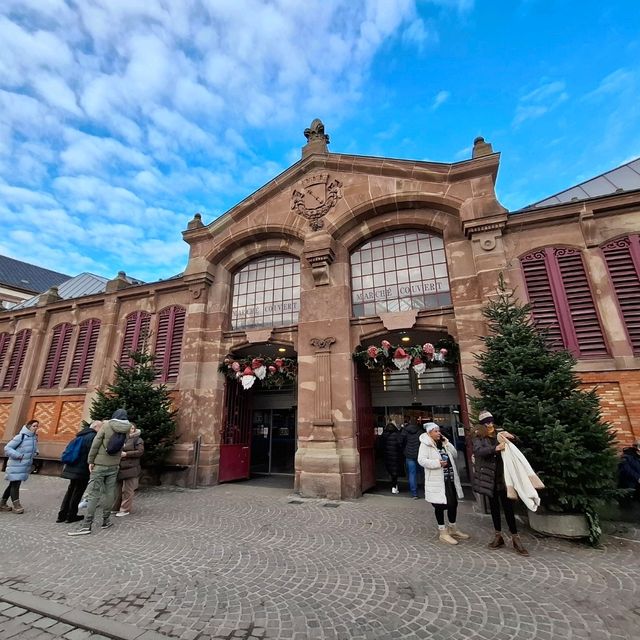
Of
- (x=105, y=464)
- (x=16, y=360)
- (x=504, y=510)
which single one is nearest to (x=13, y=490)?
(x=105, y=464)

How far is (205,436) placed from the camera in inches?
424

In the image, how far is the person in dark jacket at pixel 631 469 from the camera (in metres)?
6.21

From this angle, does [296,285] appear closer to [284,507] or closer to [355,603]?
[284,507]

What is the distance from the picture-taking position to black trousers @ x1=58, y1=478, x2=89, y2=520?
264 inches

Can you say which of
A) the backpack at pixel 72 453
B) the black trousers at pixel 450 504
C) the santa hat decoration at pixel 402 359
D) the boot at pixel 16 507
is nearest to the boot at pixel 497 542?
the black trousers at pixel 450 504

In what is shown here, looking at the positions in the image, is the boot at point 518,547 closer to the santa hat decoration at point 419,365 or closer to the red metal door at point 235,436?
the santa hat decoration at point 419,365

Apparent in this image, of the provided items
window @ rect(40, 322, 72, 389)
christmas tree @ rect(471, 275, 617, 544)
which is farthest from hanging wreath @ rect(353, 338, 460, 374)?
window @ rect(40, 322, 72, 389)

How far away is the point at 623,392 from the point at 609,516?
2561 millimetres

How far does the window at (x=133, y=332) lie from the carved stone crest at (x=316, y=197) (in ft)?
23.4

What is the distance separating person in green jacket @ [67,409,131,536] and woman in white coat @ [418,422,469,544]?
18.0ft

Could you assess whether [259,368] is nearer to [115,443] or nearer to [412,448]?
[115,443]

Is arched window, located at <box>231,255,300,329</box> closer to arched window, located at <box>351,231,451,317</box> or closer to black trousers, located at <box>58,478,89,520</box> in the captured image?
arched window, located at <box>351,231,451,317</box>

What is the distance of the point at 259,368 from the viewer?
10.6m

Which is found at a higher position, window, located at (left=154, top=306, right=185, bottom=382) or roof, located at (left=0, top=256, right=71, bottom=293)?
roof, located at (left=0, top=256, right=71, bottom=293)
